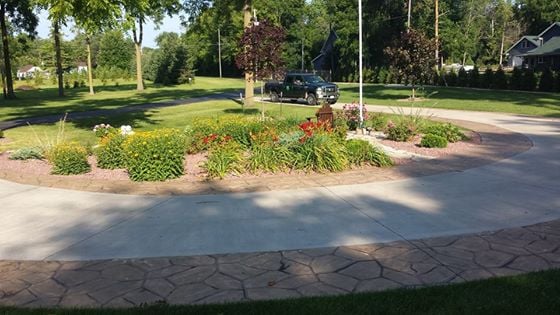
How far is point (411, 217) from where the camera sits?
20.3ft

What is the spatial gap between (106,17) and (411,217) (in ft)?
34.0

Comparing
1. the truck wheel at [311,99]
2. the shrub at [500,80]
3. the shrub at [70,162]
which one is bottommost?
the shrub at [70,162]

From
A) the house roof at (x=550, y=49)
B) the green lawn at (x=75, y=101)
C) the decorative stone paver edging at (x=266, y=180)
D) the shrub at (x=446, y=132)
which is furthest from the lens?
the house roof at (x=550, y=49)

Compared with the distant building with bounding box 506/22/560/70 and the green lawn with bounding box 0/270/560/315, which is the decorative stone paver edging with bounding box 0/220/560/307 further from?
the distant building with bounding box 506/22/560/70

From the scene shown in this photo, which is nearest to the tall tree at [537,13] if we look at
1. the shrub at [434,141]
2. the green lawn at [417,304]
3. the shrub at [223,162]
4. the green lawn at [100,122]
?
the green lawn at [100,122]

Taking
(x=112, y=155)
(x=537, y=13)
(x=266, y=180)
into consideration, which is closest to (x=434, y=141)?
(x=266, y=180)

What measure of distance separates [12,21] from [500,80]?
38.2 metres

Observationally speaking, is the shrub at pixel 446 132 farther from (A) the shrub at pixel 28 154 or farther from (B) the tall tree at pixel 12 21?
(B) the tall tree at pixel 12 21

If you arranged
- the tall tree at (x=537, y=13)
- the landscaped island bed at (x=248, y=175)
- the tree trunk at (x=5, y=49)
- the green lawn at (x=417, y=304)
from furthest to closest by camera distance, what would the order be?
the tall tree at (x=537, y=13) → the tree trunk at (x=5, y=49) → the landscaped island bed at (x=248, y=175) → the green lawn at (x=417, y=304)

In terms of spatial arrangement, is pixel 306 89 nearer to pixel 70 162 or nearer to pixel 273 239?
pixel 70 162

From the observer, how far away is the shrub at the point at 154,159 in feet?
28.5

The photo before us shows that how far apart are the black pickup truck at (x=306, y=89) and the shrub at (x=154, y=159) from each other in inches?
671

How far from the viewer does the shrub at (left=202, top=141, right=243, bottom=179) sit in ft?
28.9

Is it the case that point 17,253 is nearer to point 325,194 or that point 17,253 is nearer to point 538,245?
point 325,194
